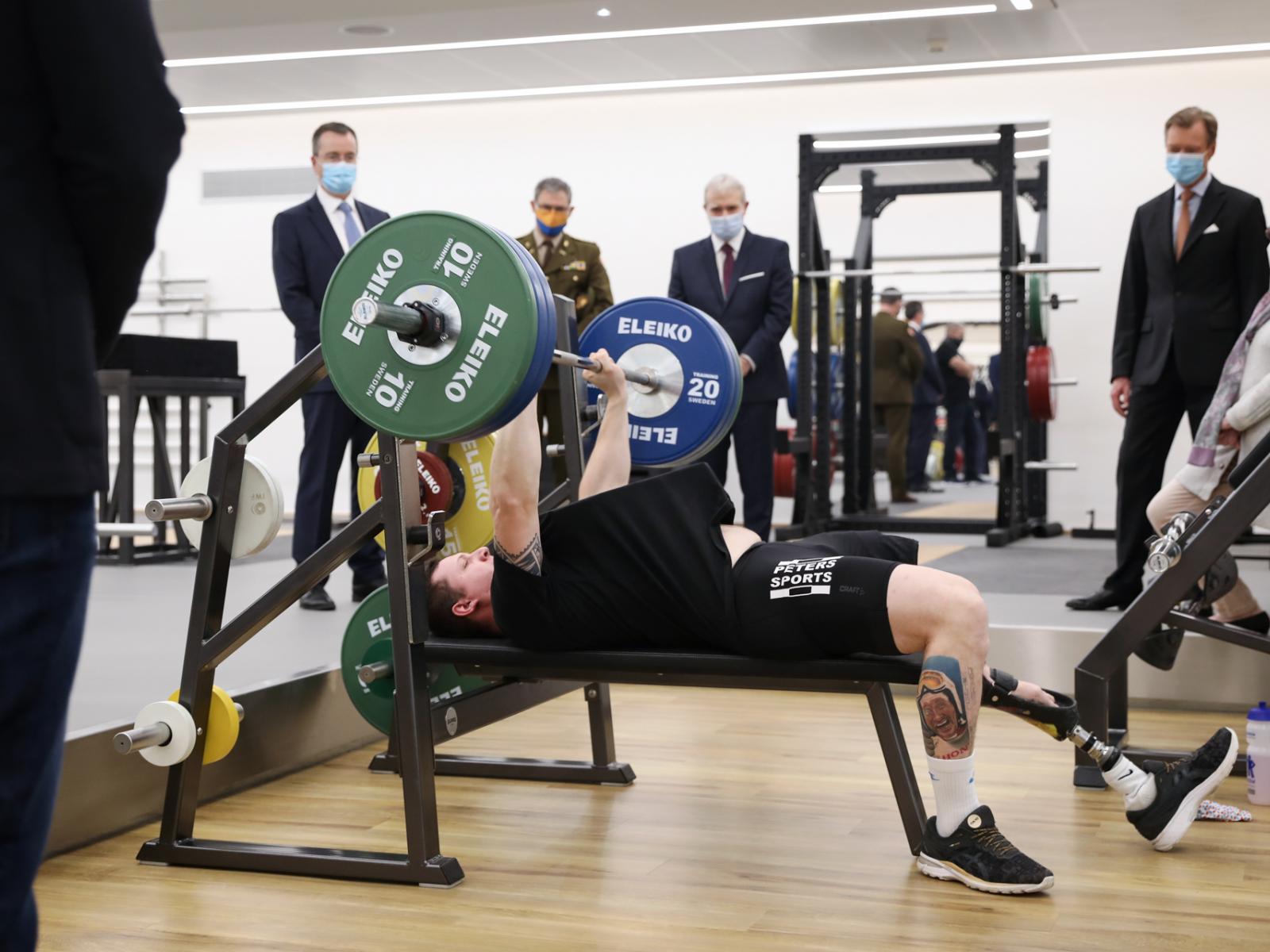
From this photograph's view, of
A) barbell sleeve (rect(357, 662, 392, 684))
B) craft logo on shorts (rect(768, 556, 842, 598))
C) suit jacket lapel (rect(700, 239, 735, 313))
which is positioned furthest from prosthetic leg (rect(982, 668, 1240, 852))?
suit jacket lapel (rect(700, 239, 735, 313))

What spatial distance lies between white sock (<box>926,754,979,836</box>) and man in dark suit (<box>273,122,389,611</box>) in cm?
232

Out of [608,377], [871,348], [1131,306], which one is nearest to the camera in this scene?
[608,377]

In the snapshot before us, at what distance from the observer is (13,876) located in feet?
3.22

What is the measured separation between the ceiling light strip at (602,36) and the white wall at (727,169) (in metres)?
0.89

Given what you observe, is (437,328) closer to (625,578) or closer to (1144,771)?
(625,578)

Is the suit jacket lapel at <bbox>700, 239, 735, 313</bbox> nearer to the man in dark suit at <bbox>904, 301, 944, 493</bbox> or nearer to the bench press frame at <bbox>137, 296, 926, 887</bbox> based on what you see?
the bench press frame at <bbox>137, 296, 926, 887</bbox>

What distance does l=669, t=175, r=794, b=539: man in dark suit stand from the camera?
506 centimetres

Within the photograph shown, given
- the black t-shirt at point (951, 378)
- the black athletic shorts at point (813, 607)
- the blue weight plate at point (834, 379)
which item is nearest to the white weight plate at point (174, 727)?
the black athletic shorts at point (813, 607)

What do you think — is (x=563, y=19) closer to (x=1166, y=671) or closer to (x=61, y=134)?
(x=1166, y=671)

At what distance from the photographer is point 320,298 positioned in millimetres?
4309

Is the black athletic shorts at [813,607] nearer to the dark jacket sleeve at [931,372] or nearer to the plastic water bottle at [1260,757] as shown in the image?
the plastic water bottle at [1260,757]

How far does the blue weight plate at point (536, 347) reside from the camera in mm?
2059

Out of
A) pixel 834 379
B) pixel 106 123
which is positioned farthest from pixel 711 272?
pixel 106 123

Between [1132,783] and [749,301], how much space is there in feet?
9.92
